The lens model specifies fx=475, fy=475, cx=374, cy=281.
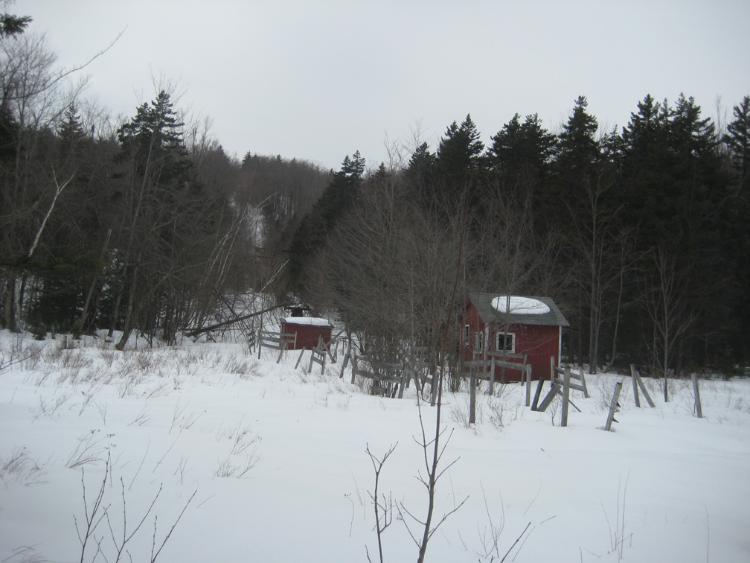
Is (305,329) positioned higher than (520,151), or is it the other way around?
(520,151)

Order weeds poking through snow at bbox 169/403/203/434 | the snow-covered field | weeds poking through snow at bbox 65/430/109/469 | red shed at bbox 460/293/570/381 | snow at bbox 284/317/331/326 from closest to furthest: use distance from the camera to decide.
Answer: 1. the snow-covered field
2. weeds poking through snow at bbox 65/430/109/469
3. weeds poking through snow at bbox 169/403/203/434
4. red shed at bbox 460/293/570/381
5. snow at bbox 284/317/331/326

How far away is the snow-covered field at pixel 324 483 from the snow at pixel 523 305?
1290cm

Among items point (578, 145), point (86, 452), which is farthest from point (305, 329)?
point (86, 452)

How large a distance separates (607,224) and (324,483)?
28.7 metres

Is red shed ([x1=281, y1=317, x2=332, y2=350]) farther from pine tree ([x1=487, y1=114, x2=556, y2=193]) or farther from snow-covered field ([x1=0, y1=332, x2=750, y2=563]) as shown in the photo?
snow-covered field ([x1=0, y1=332, x2=750, y2=563])

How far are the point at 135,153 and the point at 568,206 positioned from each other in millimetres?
23646

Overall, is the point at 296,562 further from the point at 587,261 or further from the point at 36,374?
the point at 587,261

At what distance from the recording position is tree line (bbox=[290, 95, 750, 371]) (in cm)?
2156

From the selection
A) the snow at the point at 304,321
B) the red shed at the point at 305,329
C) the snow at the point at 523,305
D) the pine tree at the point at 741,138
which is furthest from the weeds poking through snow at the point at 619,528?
the pine tree at the point at 741,138

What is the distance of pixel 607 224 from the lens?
28.5 m

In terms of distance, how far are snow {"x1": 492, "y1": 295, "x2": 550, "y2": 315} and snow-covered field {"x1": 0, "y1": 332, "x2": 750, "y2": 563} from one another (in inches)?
508

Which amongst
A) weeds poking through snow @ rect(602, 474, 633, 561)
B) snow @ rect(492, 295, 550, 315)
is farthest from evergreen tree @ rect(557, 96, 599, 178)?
weeds poking through snow @ rect(602, 474, 633, 561)

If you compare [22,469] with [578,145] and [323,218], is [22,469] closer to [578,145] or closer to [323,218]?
[578,145]

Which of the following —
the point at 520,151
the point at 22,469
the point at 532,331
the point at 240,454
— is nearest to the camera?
the point at 22,469
